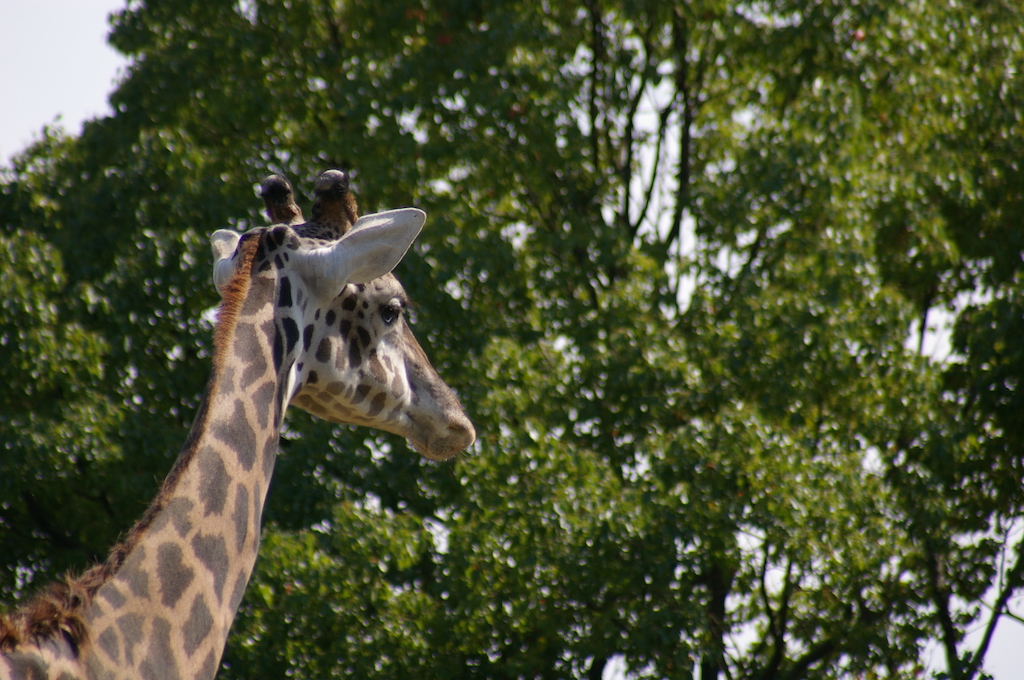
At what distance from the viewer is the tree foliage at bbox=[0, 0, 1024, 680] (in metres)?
8.98

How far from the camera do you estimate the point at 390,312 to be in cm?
412

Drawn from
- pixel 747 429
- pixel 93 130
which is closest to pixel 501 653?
pixel 747 429

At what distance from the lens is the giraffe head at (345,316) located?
12.3ft

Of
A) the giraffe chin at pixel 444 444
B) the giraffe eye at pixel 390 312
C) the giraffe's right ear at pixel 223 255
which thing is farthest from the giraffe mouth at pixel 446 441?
the giraffe's right ear at pixel 223 255

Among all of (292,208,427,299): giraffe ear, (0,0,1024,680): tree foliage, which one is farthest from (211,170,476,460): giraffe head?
(0,0,1024,680): tree foliage

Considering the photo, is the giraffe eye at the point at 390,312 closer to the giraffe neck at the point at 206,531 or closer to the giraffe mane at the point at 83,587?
the giraffe neck at the point at 206,531

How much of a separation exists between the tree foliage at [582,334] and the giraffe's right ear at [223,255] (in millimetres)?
5032

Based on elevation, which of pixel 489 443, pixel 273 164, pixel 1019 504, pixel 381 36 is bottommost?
pixel 489 443

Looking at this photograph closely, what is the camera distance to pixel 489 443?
9102 mm

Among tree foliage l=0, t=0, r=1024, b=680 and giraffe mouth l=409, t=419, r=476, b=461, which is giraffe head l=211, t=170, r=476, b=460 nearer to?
giraffe mouth l=409, t=419, r=476, b=461

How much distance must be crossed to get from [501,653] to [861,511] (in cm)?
332

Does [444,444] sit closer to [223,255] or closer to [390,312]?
[390,312]

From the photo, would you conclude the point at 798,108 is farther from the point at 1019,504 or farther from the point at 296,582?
the point at 296,582

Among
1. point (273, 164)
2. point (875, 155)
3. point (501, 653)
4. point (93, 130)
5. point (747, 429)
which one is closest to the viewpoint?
point (747, 429)
